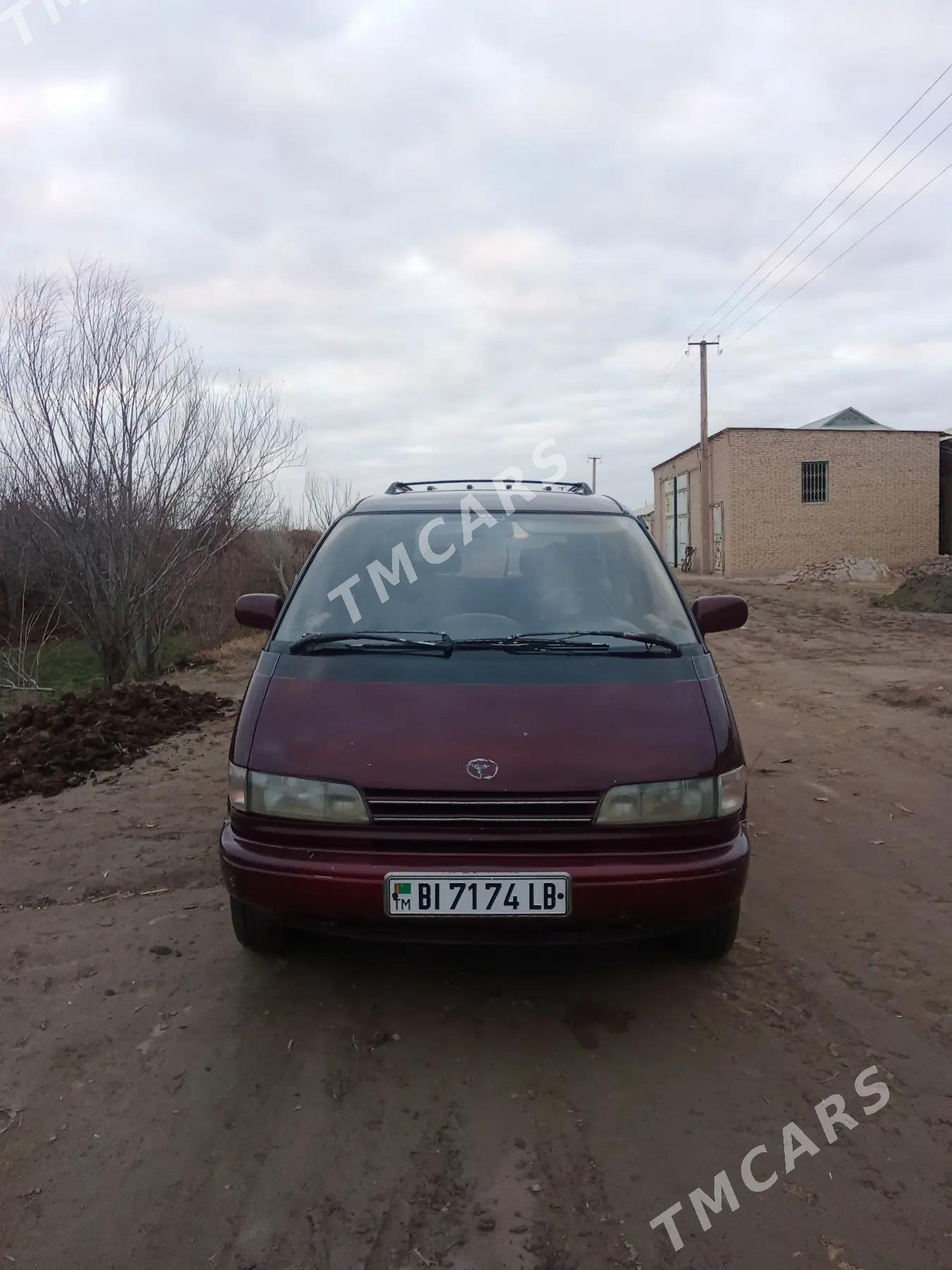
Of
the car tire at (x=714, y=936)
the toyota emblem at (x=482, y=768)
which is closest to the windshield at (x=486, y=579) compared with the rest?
the toyota emblem at (x=482, y=768)

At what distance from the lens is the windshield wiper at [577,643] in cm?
282

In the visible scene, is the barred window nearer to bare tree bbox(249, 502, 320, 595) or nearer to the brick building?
the brick building

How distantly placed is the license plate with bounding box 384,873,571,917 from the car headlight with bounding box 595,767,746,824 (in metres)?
0.24

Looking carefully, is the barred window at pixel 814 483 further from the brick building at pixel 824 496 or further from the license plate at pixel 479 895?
the license plate at pixel 479 895

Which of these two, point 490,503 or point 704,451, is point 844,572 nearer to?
point 704,451

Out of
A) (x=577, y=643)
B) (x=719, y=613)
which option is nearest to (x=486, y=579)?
(x=577, y=643)

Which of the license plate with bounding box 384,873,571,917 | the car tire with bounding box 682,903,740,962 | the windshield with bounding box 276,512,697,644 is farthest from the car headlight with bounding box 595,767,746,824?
the windshield with bounding box 276,512,697,644

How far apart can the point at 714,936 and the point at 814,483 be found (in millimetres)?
30963

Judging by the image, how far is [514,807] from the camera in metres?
2.44

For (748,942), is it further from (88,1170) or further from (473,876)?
(88,1170)

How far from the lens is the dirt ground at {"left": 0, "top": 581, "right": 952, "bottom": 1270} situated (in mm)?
1848

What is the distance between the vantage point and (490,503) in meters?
3.92

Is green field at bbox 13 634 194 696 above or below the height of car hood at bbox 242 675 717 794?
below

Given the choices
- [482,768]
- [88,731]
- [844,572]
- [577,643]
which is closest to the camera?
[482,768]
